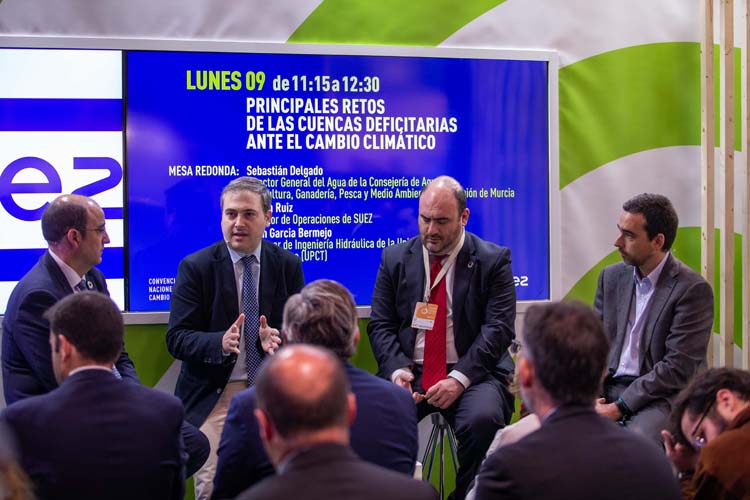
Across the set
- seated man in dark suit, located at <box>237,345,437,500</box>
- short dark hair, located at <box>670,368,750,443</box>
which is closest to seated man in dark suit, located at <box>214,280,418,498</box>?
seated man in dark suit, located at <box>237,345,437,500</box>

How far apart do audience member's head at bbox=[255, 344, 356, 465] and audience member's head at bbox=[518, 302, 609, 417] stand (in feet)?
1.69

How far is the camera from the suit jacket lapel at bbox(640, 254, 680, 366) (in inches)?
148

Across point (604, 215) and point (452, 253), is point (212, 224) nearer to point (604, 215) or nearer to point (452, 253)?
point (452, 253)

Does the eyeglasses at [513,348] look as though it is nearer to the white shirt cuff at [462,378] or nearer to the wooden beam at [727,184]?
the white shirt cuff at [462,378]

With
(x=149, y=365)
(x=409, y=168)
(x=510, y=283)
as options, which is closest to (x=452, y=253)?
(x=510, y=283)

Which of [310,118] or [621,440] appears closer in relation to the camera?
[621,440]

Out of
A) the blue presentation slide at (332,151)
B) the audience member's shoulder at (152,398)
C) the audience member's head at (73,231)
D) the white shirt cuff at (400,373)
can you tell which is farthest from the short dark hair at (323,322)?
the blue presentation slide at (332,151)

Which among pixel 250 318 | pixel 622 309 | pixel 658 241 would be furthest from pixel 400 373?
pixel 658 241

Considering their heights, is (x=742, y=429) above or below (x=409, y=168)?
below

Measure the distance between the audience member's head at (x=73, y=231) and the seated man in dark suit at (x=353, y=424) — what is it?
1.44 metres

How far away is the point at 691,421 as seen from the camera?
7.66 ft

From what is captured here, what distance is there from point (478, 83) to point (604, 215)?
1.07m

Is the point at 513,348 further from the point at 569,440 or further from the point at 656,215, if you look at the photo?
the point at 569,440

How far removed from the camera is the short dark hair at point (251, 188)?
13.0 feet
